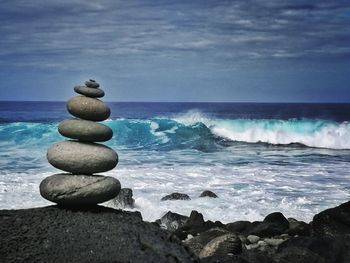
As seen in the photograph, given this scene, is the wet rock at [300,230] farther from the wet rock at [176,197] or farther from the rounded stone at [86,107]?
the rounded stone at [86,107]

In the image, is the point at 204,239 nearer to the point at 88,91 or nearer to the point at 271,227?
the point at 271,227

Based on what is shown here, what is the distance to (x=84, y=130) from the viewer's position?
6.96 m

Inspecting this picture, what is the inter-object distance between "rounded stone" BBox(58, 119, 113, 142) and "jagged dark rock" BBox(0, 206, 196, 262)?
93 centimetres

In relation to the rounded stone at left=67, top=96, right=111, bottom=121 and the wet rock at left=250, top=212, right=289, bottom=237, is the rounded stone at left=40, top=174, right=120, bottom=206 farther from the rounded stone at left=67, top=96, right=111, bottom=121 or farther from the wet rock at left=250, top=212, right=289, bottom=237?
the wet rock at left=250, top=212, right=289, bottom=237

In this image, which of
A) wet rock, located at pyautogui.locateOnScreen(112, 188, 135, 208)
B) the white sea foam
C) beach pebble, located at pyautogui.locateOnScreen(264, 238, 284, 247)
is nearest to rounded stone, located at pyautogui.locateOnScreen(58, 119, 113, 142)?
beach pebble, located at pyautogui.locateOnScreen(264, 238, 284, 247)

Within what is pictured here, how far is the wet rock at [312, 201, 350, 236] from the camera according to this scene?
958cm

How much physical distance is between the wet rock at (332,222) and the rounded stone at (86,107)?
4675 millimetres

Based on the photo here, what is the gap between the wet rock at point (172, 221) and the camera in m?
11.7

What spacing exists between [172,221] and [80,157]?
5.35m

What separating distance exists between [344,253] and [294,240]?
84cm

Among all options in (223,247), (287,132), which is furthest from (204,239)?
(287,132)

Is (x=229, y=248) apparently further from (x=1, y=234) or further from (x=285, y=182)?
(x=285, y=182)

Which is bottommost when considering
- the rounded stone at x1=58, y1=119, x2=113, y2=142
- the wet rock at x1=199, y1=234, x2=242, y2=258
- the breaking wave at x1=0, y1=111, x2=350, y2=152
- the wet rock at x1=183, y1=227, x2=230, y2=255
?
the breaking wave at x1=0, y1=111, x2=350, y2=152

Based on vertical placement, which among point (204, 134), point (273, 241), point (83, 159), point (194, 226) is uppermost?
point (83, 159)
